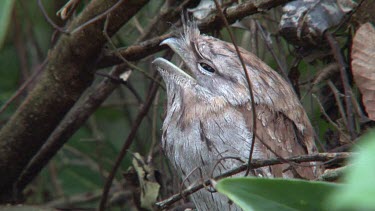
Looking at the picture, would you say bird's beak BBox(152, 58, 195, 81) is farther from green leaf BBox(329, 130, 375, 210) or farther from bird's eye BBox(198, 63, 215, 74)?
green leaf BBox(329, 130, 375, 210)

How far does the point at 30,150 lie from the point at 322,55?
4.20 ft

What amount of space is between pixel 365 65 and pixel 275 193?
1.08 m

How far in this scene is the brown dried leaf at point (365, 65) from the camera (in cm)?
239

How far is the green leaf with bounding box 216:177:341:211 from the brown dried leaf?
94 cm

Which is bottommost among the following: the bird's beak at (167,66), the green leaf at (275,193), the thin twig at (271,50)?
the thin twig at (271,50)

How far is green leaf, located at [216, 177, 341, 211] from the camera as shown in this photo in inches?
54.9

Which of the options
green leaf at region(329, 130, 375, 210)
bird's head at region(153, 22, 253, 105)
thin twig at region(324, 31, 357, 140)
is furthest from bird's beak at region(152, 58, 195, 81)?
green leaf at region(329, 130, 375, 210)

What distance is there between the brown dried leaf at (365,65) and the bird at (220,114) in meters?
0.25

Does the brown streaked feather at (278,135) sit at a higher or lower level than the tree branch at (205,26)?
lower

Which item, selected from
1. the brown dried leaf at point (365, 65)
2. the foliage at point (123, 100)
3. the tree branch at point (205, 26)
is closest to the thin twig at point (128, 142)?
the foliage at point (123, 100)

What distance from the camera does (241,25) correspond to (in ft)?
10.1

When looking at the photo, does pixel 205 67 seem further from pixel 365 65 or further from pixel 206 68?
pixel 365 65

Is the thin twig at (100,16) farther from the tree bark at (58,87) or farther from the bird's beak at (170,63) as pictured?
the bird's beak at (170,63)

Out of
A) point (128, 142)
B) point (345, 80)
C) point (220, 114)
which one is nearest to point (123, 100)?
point (128, 142)
